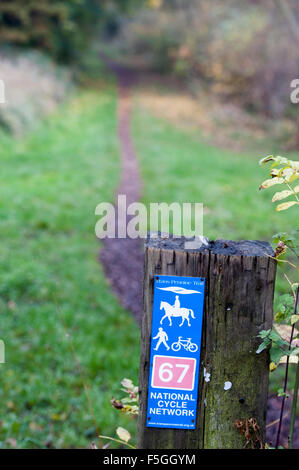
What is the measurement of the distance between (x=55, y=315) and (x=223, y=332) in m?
3.90

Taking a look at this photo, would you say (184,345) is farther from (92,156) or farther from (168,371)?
(92,156)

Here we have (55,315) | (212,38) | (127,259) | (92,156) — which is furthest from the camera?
(212,38)

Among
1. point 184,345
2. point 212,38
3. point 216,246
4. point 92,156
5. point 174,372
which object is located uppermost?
point 212,38

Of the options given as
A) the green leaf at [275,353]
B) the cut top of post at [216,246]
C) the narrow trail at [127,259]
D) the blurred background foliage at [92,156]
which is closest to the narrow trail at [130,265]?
the narrow trail at [127,259]

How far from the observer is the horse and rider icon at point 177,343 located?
75.1 inches

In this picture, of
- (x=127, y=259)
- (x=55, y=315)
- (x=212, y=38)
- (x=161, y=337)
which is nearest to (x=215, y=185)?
(x=127, y=259)

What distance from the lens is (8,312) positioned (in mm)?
5574

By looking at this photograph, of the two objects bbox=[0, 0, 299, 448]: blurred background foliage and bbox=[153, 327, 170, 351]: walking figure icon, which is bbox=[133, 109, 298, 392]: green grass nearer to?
bbox=[0, 0, 299, 448]: blurred background foliage

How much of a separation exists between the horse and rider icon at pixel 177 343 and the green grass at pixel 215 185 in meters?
2.83

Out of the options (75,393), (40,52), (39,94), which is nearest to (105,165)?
(39,94)

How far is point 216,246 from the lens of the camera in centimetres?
198

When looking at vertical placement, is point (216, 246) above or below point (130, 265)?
above

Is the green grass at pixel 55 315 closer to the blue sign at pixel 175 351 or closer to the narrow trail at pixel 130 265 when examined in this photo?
the narrow trail at pixel 130 265
